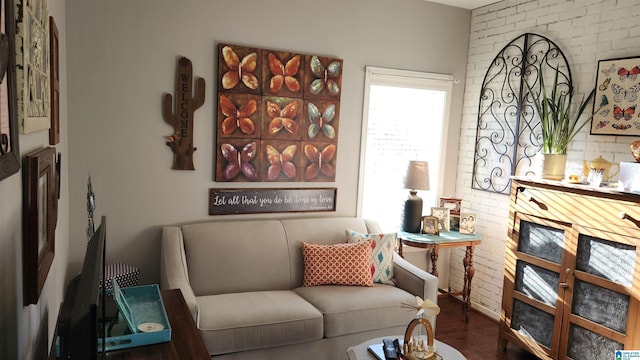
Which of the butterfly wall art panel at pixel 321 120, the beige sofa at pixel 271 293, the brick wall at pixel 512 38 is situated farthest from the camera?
the butterfly wall art panel at pixel 321 120

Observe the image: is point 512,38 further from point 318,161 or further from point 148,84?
point 148,84

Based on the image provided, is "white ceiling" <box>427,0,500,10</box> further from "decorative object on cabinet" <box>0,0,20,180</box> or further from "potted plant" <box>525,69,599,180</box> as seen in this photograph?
"decorative object on cabinet" <box>0,0,20,180</box>

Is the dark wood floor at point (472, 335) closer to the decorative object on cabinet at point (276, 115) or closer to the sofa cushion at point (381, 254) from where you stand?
the sofa cushion at point (381, 254)

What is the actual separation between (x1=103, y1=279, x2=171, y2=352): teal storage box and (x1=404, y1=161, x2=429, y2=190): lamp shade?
2.32 metres

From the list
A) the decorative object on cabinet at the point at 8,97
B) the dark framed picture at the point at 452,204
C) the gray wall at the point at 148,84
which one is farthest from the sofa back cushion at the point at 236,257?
the decorative object on cabinet at the point at 8,97

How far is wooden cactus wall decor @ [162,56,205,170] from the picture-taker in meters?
3.35

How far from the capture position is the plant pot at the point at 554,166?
3.31 metres

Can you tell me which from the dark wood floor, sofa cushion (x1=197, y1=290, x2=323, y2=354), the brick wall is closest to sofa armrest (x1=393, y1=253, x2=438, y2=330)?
the dark wood floor

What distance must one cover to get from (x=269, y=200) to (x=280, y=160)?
1.08 ft

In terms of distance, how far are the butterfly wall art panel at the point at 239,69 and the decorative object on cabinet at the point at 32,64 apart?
5.96 feet

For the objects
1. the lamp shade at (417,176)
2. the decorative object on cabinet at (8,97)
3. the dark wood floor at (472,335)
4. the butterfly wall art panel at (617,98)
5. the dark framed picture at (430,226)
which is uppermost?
the butterfly wall art panel at (617,98)

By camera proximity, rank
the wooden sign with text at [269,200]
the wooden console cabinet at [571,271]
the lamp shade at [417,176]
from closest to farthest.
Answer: the wooden console cabinet at [571,271], the wooden sign with text at [269,200], the lamp shade at [417,176]

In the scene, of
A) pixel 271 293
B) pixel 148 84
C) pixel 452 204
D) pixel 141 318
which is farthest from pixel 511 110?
pixel 141 318

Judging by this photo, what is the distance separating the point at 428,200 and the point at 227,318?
7.98 feet
